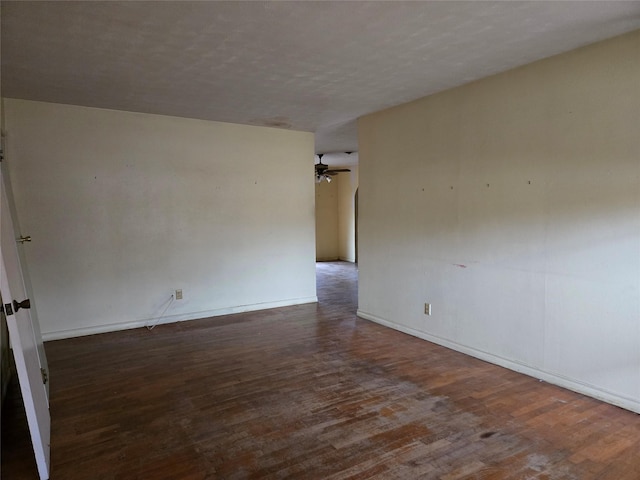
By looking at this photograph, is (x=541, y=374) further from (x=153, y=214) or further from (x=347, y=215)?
(x=347, y=215)

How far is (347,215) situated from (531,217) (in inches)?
286

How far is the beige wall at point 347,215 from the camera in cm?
1001

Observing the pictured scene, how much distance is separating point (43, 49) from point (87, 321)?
109 inches

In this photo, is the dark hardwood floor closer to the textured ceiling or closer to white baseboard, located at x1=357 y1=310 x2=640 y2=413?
white baseboard, located at x1=357 y1=310 x2=640 y2=413

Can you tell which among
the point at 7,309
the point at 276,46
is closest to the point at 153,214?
the point at 276,46

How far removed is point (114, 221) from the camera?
4312mm

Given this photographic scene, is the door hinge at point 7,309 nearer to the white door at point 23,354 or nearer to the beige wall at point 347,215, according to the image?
the white door at point 23,354

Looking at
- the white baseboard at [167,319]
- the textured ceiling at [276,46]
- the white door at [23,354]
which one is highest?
the textured ceiling at [276,46]

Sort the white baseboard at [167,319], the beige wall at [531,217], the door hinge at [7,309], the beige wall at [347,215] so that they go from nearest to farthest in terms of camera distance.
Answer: the door hinge at [7,309] → the beige wall at [531,217] → the white baseboard at [167,319] → the beige wall at [347,215]

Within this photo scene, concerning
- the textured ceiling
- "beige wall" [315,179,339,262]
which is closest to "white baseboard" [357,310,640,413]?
the textured ceiling

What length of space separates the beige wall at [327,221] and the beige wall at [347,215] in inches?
4.4

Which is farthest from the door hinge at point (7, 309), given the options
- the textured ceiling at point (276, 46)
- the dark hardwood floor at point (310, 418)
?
the textured ceiling at point (276, 46)

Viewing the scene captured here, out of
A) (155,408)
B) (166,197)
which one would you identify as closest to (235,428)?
(155,408)

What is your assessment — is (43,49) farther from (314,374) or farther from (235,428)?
(314,374)
